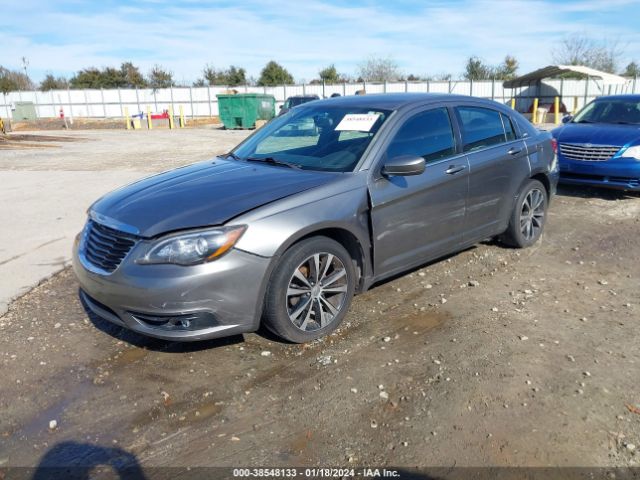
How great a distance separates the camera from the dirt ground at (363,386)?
263 centimetres

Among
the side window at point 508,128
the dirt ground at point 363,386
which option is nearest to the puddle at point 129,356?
the dirt ground at point 363,386

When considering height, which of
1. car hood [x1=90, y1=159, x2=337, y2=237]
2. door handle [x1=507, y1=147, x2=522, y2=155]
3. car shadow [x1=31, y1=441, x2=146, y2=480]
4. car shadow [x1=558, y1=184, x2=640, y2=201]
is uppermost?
door handle [x1=507, y1=147, x2=522, y2=155]

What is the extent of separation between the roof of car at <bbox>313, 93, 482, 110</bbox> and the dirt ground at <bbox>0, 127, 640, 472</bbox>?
1588 millimetres

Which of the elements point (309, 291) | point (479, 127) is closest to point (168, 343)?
point (309, 291)

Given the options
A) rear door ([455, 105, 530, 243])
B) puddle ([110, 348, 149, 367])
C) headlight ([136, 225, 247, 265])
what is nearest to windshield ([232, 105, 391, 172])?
rear door ([455, 105, 530, 243])

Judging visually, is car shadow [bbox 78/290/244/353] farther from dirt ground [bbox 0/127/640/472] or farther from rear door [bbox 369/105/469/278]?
rear door [bbox 369/105/469/278]

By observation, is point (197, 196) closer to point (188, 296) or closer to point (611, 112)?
point (188, 296)

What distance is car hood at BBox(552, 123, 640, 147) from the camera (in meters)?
7.66

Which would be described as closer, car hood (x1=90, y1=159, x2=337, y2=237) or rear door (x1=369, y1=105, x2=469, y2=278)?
car hood (x1=90, y1=159, x2=337, y2=237)

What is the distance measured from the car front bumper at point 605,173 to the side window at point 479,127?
11.4ft

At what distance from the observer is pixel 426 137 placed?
431 cm

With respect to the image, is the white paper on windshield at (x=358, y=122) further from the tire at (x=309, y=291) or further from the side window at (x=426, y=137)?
the tire at (x=309, y=291)

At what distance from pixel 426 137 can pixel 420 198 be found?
561mm

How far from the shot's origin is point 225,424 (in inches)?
112
